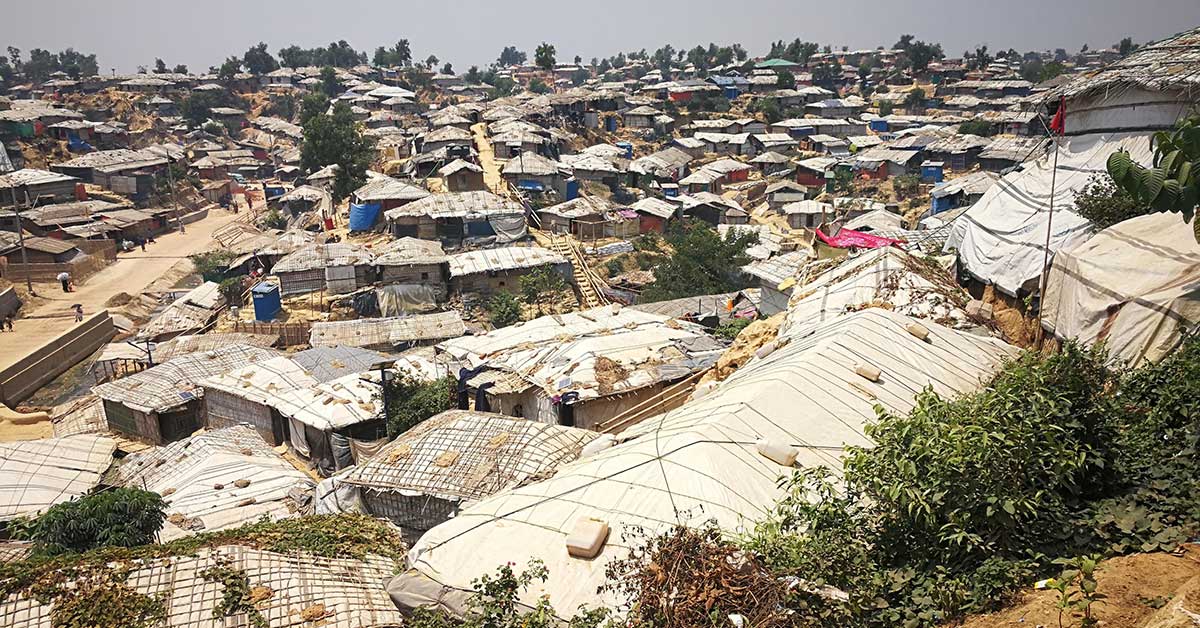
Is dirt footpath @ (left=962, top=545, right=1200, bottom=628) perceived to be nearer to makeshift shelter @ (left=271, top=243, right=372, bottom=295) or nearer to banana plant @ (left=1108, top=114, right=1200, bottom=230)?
banana plant @ (left=1108, top=114, right=1200, bottom=230)

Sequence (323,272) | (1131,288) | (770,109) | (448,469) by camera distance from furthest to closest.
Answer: (770,109) < (323,272) < (448,469) < (1131,288)

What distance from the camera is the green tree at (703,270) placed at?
28.4 metres

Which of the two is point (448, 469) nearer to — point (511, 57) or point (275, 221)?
point (275, 221)

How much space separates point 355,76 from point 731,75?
43.9 m

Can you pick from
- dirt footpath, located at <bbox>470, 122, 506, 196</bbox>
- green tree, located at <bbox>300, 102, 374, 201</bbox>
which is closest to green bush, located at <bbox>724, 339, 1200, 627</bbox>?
dirt footpath, located at <bbox>470, 122, 506, 196</bbox>

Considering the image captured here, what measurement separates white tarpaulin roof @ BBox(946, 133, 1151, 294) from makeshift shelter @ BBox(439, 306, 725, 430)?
542cm

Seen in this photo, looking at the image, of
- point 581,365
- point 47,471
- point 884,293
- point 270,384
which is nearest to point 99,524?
point 47,471

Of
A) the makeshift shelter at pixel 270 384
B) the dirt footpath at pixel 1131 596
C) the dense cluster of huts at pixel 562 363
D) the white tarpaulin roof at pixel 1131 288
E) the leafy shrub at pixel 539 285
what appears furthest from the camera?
the leafy shrub at pixel 539 285

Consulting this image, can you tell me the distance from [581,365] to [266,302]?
16.4m

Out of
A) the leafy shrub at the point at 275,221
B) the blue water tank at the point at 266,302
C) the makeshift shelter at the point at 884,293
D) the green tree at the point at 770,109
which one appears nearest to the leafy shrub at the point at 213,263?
the leafy shrub at the point at 275,221

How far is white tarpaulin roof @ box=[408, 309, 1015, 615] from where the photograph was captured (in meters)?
7.04

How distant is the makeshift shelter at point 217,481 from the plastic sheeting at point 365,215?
66.4ft

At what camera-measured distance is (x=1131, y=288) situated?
9367 millimetres

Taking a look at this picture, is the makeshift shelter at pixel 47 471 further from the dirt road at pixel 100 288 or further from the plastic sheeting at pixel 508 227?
the plastic sheeting at pixel 508 227
